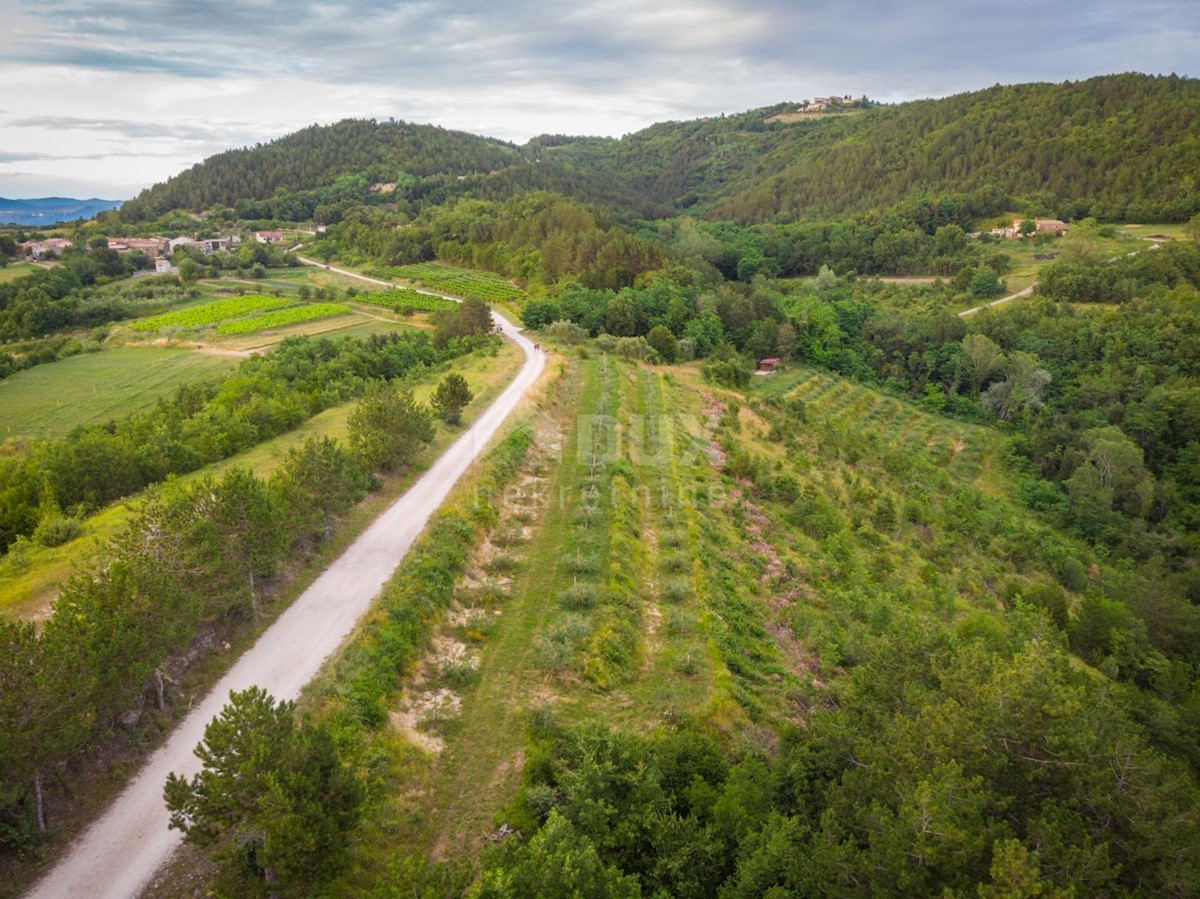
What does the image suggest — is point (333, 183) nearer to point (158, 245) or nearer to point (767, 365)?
point (158, 245)

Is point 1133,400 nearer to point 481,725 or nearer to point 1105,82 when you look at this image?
point 481,725

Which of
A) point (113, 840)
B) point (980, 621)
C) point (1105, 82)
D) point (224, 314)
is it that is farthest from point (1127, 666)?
point (1105, 82)

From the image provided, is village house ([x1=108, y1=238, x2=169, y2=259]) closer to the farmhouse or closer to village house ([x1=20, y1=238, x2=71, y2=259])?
village house ([x1=20, y1=238, x2=71, y2=259])

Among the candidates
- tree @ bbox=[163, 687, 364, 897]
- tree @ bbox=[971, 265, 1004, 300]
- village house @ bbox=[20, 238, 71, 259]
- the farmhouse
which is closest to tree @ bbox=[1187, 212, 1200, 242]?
tree @ bbox=[971, 265, 1004, 300]

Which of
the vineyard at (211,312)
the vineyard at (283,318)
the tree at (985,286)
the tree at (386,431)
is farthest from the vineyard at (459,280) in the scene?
the tree at (985,286)

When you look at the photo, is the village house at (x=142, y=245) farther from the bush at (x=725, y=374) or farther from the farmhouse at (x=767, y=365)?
the farmhouse at (x=767, y=365)
